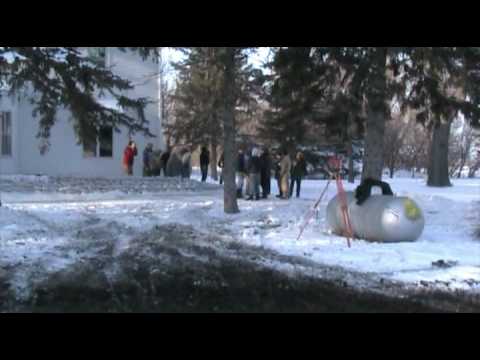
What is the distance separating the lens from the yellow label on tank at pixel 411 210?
12173 mm

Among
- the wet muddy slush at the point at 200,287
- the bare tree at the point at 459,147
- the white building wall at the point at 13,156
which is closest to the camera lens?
the wet muddy slush at the point at 200,287

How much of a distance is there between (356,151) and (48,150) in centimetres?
1918

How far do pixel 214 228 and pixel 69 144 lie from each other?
58.6 ft

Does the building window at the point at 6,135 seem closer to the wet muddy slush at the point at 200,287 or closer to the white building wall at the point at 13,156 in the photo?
the white building wall at the point at 13,156

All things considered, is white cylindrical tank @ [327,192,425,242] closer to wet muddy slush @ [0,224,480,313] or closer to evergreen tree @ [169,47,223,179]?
wet muddy slush @ [0,224,480,313]

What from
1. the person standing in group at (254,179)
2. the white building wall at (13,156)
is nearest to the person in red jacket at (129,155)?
the white building wall at (13,156)

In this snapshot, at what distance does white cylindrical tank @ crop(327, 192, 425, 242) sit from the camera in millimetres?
12062

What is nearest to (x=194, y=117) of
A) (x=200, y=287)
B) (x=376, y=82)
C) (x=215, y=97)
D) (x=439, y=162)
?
(x=439, y=162)

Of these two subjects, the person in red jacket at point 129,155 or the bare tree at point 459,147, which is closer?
the person in red jacket at point 129,155

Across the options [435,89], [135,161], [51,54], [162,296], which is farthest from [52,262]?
[135,161]

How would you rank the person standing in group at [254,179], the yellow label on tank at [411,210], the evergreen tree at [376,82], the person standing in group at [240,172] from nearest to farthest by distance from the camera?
1. the yellow label on tank at [411,210]
2. the evergreen tree at [376,82]
3. the person standing in group at [254,179]
4. the person standing in group at [240,172]

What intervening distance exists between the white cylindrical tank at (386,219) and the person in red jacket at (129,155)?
17129 millimetres

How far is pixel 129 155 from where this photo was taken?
28641 mm

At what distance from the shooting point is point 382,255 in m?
10.8
